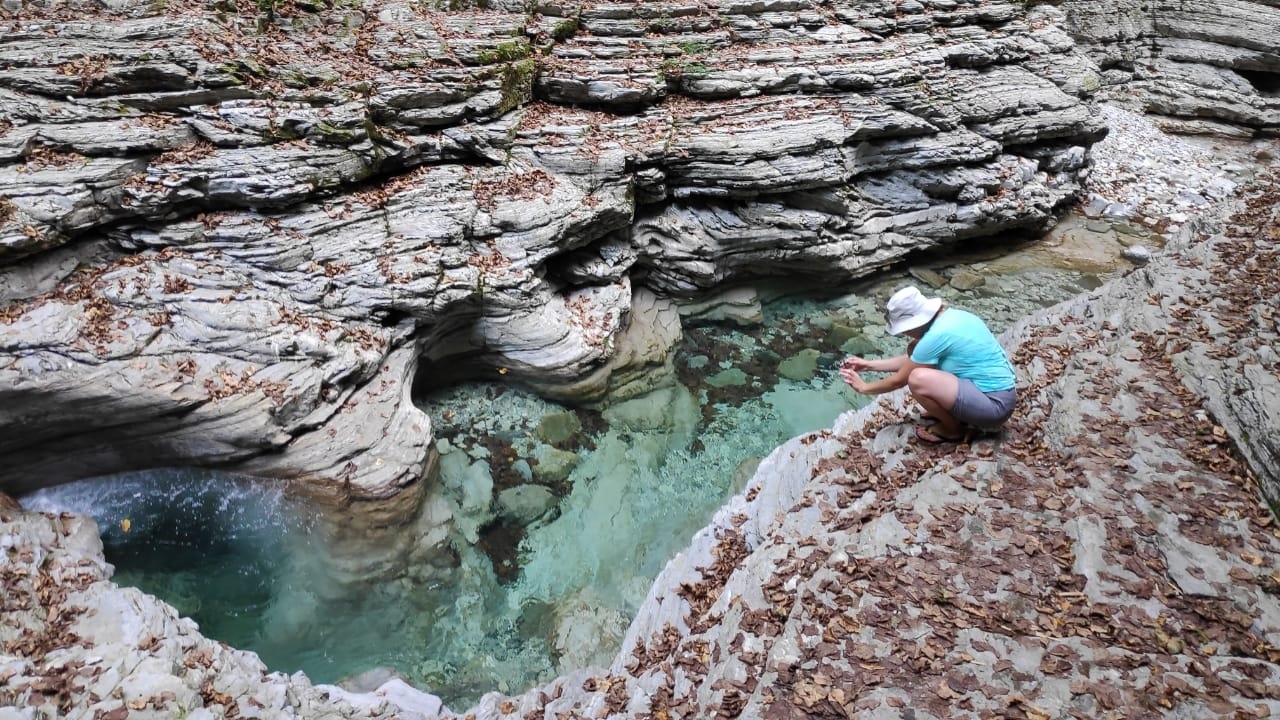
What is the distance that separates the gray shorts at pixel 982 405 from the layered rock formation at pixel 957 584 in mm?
396

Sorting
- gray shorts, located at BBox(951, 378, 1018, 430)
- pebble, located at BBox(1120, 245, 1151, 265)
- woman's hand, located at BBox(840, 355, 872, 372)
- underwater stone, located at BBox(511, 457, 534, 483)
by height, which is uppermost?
woman's hand, located at BBox(840, 355, 872, 372)

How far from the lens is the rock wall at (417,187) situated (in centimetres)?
810

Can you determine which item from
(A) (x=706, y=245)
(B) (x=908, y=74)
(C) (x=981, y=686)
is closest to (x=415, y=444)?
(A) (x=706, y=245)

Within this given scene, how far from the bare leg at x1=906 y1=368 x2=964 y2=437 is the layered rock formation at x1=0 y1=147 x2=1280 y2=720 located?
22.8 inches

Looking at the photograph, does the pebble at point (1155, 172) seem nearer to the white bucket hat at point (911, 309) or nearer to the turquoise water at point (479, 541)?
the turquoise water at point (479, 541)

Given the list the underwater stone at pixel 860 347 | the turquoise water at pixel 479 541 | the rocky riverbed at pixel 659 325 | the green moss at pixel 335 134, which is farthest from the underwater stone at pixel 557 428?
the underwater stone at pixel 860 347

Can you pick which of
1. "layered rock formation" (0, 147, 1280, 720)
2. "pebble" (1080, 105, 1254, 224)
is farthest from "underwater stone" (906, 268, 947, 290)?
"layered rock formation" (0, 147, 1280, 720)

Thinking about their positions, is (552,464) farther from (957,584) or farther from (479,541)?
(957,584)

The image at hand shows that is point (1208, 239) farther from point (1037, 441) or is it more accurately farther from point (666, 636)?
point (666, 636)

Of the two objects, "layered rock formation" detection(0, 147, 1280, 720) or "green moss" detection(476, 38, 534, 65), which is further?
"green moss" detection(476, 38, 534, 65)

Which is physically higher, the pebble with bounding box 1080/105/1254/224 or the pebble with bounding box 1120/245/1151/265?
the pebble with bounding box 1080/105/1254/224

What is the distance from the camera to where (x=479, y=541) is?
930 cm

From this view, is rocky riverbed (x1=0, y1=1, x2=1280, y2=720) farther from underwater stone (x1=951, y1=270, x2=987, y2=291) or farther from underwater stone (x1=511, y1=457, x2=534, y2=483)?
underwater stone (x1=511, y1=457, x2=534, y2=483)

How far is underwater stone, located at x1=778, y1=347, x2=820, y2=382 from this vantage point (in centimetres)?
1208
